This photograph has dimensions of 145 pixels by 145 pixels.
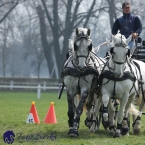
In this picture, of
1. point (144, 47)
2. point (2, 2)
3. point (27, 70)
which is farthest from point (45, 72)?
point (144, 47)

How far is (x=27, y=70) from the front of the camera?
304ft

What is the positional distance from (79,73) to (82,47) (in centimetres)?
59

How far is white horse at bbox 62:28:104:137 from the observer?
1072 centimetres

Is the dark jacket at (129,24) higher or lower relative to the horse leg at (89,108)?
higher

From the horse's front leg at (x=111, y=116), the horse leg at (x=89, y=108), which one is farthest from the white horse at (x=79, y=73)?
the horse's front leg at (x=111, y=116)

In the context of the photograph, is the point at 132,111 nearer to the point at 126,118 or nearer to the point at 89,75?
the point at 126,118

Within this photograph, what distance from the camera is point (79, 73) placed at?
11.0 meters

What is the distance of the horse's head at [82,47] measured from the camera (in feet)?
35.1

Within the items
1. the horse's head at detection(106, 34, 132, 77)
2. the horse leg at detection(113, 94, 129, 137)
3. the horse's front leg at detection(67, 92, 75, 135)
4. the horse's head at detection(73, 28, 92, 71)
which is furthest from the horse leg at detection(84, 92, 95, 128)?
the horse's head at detection(106, 34, 132, 77)

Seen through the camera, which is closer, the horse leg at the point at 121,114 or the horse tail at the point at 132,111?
the horse leg at the point at 121,114

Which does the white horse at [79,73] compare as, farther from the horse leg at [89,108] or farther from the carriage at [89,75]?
the horse leg at [89,108]

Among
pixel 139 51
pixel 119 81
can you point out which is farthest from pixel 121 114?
pixel 139 51

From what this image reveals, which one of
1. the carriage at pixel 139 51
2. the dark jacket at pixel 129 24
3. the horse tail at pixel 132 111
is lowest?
the horse tail at pixel 132 111

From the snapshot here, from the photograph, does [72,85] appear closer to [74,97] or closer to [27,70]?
[74,97]
